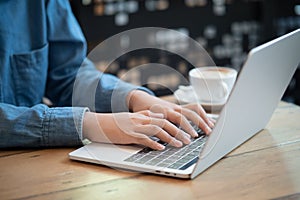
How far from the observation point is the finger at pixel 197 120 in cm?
99

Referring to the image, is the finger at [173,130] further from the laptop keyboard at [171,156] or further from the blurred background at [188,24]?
the blurred background at [188,24]

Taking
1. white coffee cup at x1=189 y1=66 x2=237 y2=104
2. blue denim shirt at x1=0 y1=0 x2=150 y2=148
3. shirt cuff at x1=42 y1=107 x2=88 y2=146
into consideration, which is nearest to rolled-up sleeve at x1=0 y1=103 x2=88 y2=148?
shirt cuff at x1=42 y1=107 x2=88 y2=146

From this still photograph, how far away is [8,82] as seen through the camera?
121cm

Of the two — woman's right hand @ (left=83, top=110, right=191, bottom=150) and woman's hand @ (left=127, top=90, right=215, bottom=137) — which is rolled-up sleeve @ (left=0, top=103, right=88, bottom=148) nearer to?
woman's right hand @ (left=83, top=110, right=191, bottom=150)

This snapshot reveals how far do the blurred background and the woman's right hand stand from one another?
1214 mm

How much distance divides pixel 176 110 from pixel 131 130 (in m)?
0.15

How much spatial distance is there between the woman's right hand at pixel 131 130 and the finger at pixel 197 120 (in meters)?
0.05

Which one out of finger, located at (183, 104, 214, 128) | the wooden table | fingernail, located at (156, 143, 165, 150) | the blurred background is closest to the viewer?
the wooden table

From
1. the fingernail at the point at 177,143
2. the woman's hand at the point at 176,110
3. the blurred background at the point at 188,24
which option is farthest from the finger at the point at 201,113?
the blurred background at the point at 188,24

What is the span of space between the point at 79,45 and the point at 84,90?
151 millimetres

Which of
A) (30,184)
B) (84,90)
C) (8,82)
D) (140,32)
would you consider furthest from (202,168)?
(140,32)

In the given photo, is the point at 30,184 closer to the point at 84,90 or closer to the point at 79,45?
the point at 84,90

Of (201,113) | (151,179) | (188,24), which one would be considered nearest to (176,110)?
(201,113)

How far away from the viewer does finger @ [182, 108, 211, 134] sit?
986 millimetres
